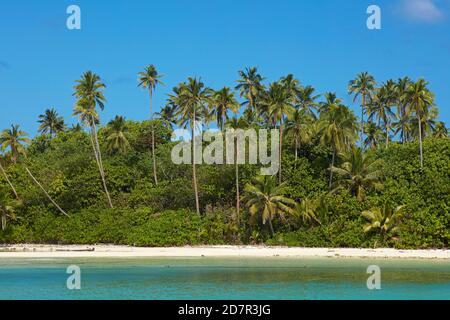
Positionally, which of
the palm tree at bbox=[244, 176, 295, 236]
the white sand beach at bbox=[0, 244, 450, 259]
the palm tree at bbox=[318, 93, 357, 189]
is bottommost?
the white sand beach at bbox=[0, 244, 450, 259]

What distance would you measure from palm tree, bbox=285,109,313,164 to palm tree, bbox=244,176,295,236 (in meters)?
6.53

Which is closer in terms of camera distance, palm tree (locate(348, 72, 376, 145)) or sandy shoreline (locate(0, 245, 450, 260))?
sandy shoreline (locate(0, 245, 450, 260))

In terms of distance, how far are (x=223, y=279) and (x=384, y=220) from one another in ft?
70.7

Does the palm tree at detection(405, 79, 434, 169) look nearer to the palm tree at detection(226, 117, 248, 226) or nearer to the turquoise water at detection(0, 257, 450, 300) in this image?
the palm tree at detection(226, 117, 248, 226)

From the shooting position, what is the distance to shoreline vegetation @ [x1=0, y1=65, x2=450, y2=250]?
48125mm

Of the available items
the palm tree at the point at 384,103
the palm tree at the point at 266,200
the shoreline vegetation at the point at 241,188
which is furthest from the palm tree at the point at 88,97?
the palm tree at the point at 384,103

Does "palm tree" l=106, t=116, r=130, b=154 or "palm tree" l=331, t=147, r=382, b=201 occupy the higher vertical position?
"palm tree" l=106, t=116, r=130, b=154

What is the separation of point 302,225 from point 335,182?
5.49 meters

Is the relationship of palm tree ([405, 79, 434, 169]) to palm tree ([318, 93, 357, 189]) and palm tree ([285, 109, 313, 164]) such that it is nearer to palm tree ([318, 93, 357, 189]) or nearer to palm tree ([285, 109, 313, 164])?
palm tree ([318, 93, 357, 189])

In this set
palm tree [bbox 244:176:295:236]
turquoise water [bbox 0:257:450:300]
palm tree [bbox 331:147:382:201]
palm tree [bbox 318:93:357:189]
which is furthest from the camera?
palm tree [bbox 318:93:357:189]

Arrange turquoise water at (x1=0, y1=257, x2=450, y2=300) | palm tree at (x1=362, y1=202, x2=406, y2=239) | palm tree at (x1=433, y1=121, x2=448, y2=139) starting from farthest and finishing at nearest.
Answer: palm tree at (x1=433, y1=121, x2=448, y2=139) → palm tree at (x1=362, y1=202, x2=406, y2=239) → turquoise water at (x1=0, y1=257, x2=450, y2=300)

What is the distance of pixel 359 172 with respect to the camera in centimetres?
5019

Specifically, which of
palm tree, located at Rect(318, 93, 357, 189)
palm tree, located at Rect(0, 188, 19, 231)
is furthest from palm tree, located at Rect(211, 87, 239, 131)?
palm tree, located at Rect(0, 188, 19, 231)

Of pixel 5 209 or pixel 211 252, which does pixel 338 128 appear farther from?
pixel 5 209
